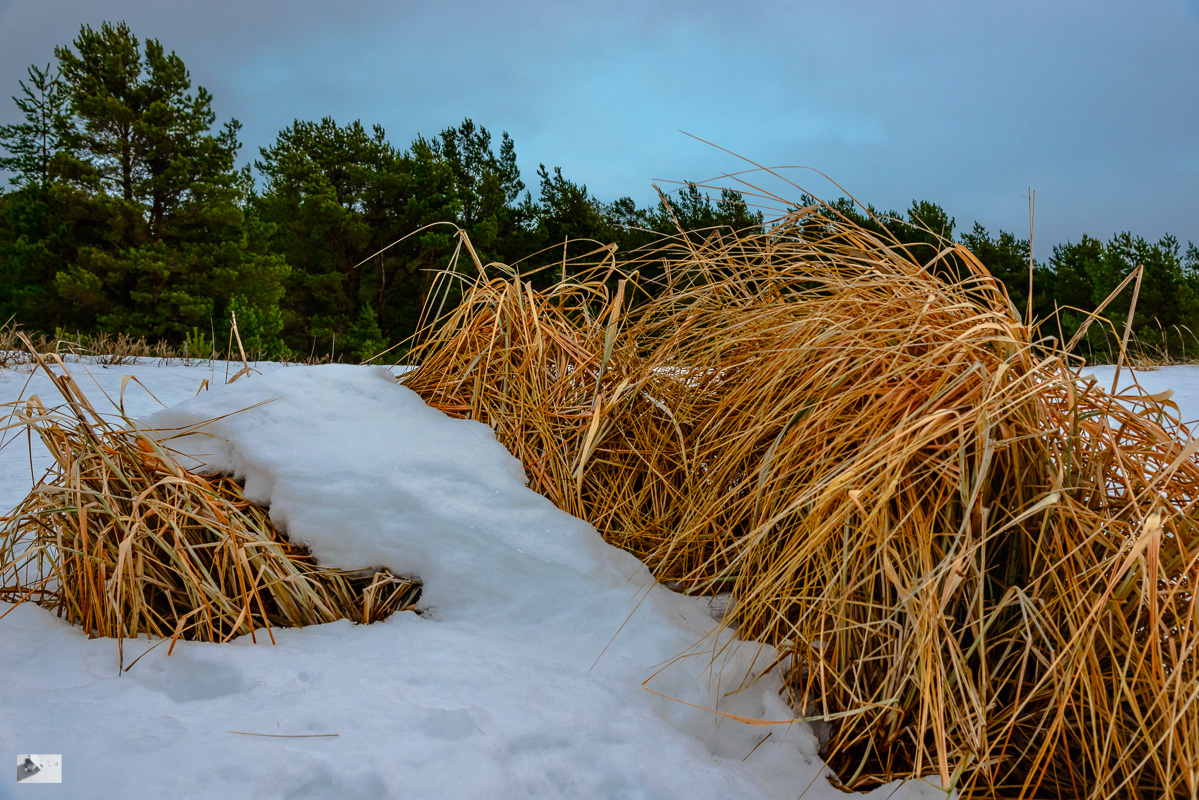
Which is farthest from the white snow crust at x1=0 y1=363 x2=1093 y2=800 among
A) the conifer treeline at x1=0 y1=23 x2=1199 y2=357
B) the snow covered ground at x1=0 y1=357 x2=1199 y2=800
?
the conifer treeline at x1=0 y1=23 x2=1199 y2=357

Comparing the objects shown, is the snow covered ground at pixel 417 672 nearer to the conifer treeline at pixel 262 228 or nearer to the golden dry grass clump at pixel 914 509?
the golden dry grass clump at pixel 914 509

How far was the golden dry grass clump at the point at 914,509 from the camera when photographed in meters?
0.92

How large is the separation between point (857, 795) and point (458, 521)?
2.58 ft

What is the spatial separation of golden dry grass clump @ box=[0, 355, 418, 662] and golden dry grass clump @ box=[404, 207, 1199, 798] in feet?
1.70

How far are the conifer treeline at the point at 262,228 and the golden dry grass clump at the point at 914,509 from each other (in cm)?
875

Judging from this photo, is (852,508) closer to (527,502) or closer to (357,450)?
(527,502)

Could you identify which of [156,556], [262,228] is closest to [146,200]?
[262,228]


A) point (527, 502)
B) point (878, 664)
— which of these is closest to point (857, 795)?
point (878, 664)

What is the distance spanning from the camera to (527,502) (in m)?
1.42

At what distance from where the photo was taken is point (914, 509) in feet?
3.33

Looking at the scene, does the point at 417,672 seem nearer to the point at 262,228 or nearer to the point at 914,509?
the point at 914,509

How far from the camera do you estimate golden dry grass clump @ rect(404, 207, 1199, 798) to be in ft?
3.01

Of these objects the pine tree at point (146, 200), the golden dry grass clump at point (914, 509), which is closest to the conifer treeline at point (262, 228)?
the pine tree at point (146, 200)

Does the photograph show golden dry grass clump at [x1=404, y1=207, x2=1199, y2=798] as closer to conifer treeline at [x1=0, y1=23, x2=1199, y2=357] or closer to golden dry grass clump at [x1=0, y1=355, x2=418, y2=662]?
golden dry grass clump at [x1=0, y1=355, x2=418, y2=662]
